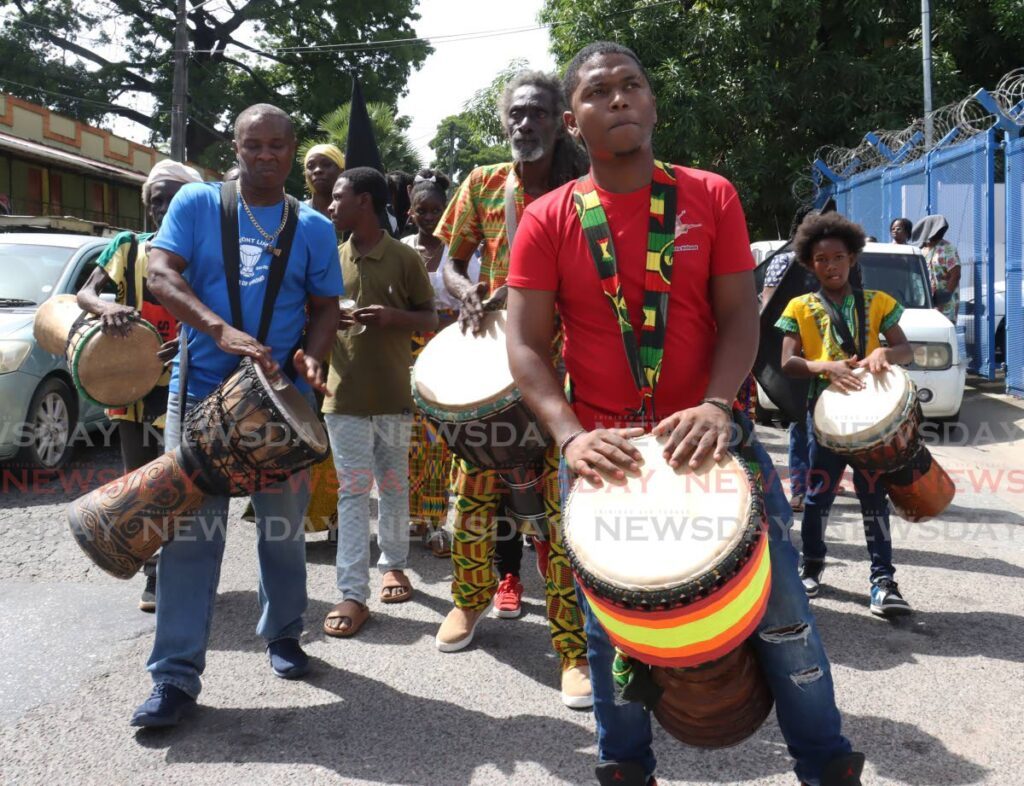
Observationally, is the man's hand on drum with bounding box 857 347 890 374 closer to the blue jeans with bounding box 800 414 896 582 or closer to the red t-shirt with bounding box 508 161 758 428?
the blue jeans with bounding box 800 414 896 582

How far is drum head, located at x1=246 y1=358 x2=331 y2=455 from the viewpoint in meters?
3.04

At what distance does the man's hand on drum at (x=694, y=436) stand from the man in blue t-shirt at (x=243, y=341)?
4.82 feet

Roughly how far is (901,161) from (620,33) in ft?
20.0

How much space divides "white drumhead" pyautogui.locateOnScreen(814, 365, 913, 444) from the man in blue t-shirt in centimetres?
209

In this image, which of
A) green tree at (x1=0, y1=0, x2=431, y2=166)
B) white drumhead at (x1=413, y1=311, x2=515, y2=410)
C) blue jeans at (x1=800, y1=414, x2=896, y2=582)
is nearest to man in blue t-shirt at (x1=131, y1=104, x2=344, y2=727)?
white drumhead at (x1=413, y1=311, x2=515, y2=410)

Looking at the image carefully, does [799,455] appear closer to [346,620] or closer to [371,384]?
[371,384]

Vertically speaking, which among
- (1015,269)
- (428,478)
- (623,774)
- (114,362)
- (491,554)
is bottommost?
(623,774)

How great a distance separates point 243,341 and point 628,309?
1382 mm

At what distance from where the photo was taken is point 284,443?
3053mm

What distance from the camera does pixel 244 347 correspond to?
311 centimetres

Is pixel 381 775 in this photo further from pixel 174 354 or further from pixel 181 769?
pixel 174 354

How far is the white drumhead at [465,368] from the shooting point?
3.18m

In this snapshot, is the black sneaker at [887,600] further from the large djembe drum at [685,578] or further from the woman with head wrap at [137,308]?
the woman with head wrap at [137,308]

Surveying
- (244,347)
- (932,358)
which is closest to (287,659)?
(244,347)
